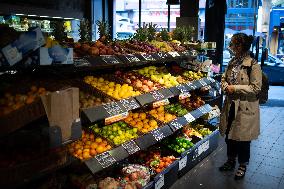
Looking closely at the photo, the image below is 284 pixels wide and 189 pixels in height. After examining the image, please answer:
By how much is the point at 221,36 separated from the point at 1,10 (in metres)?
5.28

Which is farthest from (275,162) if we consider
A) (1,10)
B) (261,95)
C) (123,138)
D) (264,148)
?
(1,10)

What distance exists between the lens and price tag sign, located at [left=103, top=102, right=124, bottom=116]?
339 centimetres

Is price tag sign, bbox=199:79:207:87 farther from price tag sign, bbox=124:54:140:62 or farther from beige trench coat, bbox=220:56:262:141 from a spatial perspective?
price tag sign, bbox=124:54:140:62

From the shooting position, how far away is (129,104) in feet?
12.4

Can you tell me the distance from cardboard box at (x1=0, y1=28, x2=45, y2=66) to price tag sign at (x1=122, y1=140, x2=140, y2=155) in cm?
176

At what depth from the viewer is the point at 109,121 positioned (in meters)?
3.91

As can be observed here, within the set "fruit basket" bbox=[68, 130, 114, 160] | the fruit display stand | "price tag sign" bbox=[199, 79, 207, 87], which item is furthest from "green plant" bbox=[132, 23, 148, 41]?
"fruit basket" bbox=[68, 130, 114, 160]

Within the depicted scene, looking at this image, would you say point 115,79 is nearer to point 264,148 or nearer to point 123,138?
point 123,138

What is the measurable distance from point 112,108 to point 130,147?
598 mm

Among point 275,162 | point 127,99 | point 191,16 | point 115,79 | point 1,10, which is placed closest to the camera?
point 127,99

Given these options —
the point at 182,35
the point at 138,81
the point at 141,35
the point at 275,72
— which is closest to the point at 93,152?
the point at 138,81

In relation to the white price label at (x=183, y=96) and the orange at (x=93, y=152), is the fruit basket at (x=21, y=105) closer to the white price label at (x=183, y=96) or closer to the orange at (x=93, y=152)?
the orange at (x=93, y=152)

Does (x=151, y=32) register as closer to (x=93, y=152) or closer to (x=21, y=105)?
(x=93, y=152)

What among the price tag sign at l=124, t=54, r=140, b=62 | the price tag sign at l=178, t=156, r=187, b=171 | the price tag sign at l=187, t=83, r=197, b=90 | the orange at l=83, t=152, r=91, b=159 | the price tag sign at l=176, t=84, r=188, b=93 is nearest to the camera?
the orange at l=83, t=152, r=91, b=159
